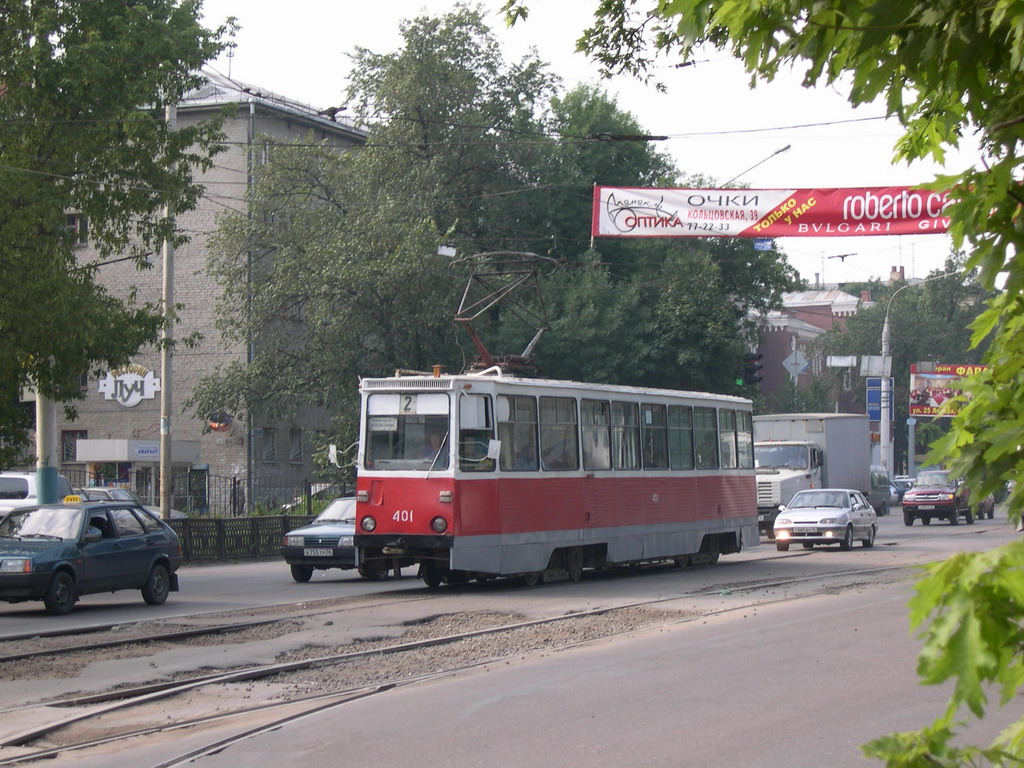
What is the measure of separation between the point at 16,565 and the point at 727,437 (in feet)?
47.9

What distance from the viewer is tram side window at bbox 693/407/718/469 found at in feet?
78.7

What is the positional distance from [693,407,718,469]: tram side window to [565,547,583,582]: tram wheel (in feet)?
14.6

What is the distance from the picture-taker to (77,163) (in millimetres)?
21359

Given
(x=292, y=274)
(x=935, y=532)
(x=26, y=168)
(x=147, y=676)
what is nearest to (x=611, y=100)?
(x=292, y=274)

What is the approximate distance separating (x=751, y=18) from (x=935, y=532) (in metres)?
38.3

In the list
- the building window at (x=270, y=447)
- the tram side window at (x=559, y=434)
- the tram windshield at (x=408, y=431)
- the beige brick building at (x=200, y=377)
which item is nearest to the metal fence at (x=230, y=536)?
the tram windshield at (x=408, y=431)

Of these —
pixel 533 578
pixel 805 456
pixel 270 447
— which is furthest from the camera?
pixel 270 447

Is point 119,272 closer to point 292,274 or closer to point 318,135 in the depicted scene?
point 318,135

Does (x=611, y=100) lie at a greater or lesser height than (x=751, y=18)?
greater

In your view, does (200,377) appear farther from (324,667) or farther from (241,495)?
(324,667)

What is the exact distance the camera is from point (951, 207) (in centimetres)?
271

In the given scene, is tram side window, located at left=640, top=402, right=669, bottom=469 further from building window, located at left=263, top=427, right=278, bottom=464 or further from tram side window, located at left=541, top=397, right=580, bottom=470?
building window, located at left=263, top=427, right=278, bottom=464

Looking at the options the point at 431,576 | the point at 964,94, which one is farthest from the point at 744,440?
the point at 964,94

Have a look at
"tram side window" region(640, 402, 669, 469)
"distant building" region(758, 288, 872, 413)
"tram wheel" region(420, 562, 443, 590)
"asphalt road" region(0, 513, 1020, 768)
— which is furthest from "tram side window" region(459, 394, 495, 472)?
"distant building" region(758, 288, 872, 413)
